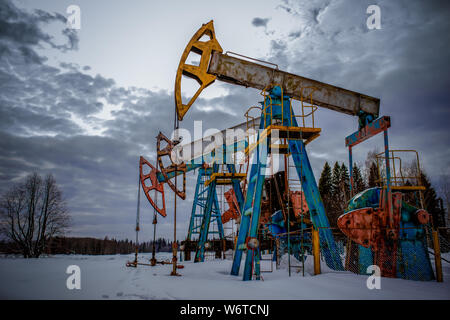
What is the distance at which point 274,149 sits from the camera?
7.83 metres

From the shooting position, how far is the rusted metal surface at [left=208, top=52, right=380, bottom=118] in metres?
6.83

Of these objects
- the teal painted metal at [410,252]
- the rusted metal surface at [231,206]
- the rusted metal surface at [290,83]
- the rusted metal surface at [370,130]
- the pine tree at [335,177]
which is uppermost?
the pine tree at [335,177]

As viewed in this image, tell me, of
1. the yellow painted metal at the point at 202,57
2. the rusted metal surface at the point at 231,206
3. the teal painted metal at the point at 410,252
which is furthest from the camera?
the rusted metal surface at the point at 231,206

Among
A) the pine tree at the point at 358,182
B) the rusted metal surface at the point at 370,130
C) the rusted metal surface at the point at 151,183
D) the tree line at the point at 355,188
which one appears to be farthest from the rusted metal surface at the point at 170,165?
the pine tree at the point at 358,182

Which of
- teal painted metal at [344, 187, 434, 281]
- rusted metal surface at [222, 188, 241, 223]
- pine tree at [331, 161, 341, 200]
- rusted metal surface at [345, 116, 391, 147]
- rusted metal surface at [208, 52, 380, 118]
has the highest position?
pine tree at [331, 161, 341, 200]

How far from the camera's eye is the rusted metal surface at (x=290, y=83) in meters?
6.83

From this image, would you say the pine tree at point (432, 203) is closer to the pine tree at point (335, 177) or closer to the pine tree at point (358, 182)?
the pine tree at point (358, 182)

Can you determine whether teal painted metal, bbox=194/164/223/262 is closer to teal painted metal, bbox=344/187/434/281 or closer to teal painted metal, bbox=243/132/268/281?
teal painted metal, bbox=243/132/268/281

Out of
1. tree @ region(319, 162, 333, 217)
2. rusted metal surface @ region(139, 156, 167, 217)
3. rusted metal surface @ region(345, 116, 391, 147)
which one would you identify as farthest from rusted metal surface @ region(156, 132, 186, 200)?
tree @ region(319, 162, 333, 217)

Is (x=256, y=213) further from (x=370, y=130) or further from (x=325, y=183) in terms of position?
(x=325, y=183)

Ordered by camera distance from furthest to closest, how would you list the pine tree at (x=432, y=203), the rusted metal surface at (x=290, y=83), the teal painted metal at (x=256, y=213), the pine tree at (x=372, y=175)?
the pine tree at (x=372, y=175) → the pine tree at (x=432, y=203) → the rusted metal surface at (x=290, y=83) → the teal painted metal at (x=256, y=213)

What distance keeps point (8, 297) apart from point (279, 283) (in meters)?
3.90
